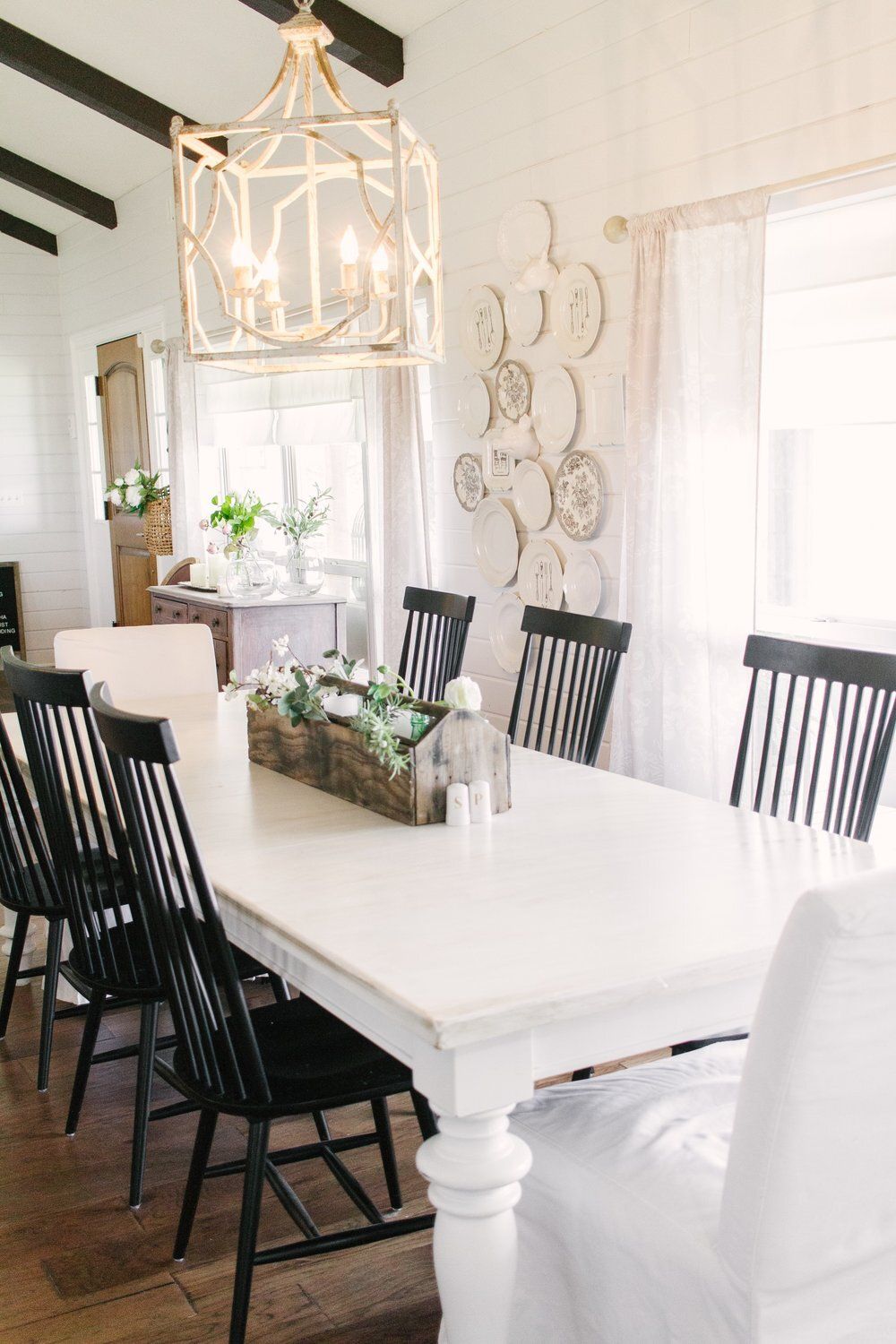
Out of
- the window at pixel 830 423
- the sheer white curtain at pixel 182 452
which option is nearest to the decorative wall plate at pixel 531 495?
the window at pixel 830 423

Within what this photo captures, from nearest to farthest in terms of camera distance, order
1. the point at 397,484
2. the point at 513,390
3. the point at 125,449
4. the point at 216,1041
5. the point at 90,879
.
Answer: the point at 216,1041, the point at 90,879, the point at 513,390, the point at 397,484, the point at 125,449

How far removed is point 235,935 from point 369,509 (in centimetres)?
354

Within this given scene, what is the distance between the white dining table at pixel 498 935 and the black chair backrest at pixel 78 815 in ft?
0.65

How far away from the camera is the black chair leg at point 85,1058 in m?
2.43

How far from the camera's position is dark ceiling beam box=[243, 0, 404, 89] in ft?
14.6

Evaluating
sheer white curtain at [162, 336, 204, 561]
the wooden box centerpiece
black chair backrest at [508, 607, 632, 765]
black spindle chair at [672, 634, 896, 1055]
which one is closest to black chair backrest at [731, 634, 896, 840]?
black spindle chair at [672, 634, 896, 1055]

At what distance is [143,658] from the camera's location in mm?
3562

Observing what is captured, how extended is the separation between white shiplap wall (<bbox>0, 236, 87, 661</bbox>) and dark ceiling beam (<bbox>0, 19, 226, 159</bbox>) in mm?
2816

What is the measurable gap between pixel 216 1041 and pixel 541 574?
2.53 metres

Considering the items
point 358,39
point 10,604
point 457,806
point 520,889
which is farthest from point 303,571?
point 10,604

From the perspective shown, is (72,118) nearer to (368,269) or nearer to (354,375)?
(354,375)

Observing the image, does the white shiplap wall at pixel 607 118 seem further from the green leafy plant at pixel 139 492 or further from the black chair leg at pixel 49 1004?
the green leafy plant at pixel 139 492

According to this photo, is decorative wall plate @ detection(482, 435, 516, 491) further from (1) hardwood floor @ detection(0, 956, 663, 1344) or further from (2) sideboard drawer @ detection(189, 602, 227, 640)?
(1) hardwood floor @ detection(0, 956, 663, 1344)

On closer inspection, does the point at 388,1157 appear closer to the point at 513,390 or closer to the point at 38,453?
the point at 513,390
